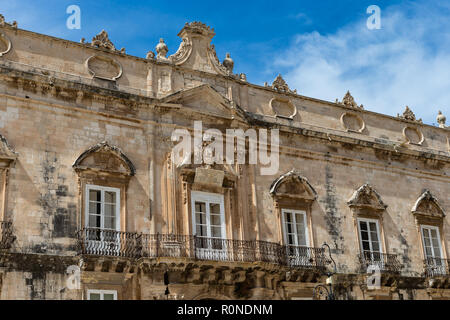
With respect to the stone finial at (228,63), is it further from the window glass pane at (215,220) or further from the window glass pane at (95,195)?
the window glass pane at (95,195)

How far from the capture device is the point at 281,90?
70.1ft

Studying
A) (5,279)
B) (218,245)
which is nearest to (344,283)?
(218,245)

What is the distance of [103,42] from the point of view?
18.5 m

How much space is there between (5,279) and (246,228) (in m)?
6.78

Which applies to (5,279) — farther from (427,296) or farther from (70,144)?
(427,296)

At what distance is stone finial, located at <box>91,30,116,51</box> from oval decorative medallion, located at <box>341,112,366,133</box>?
27.7 ft

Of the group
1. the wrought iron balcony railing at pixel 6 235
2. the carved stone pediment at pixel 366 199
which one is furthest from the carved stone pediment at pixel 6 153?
the carved stone pediment at pixel 366 199

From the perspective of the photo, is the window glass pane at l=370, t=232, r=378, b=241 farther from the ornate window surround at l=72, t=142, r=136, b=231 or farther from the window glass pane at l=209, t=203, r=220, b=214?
the ornate window surround at l=72, t=142, r=136, b=231

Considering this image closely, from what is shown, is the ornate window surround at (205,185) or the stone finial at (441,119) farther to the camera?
the stone finial at (441,119)

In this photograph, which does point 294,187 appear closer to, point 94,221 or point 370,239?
point 370,239

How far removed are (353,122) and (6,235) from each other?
1265cm

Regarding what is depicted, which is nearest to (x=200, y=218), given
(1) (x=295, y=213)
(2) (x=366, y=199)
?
(1) (x=295, y=213)

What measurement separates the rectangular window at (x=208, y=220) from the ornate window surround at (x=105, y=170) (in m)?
2.04

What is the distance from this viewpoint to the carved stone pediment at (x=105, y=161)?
16766 mm
